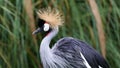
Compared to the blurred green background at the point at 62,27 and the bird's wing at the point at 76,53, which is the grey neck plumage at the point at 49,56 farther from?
the blurred green background at the point at 62,27

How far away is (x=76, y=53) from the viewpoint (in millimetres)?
3127

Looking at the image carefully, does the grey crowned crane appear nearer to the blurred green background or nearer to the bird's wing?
the bird's wing

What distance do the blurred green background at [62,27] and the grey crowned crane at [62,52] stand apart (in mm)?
147

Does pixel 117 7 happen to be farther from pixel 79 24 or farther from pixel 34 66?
pixel 34 66

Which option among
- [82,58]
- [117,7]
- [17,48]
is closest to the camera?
[82,58]

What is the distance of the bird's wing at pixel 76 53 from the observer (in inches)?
123

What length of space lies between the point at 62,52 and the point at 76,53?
3.5 inches

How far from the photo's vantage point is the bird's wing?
3.12 metres

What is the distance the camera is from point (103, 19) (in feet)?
11.5

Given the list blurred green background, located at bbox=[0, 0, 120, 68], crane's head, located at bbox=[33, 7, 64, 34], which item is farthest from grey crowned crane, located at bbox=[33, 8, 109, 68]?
blurred green background, located at bbox=[0, 0, 120, 68]

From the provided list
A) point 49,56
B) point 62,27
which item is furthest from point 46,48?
point 62,27

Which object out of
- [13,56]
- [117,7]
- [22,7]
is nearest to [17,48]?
[13,56]

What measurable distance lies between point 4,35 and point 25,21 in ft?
0.54

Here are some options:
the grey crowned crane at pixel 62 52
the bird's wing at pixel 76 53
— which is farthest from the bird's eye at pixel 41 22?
the bird's wing at pixel 76 53
